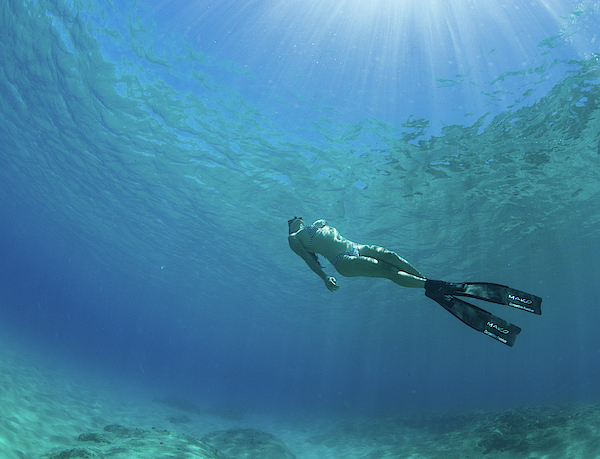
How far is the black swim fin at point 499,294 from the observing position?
3.28m

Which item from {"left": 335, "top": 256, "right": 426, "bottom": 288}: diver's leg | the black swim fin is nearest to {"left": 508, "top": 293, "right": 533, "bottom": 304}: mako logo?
the black swim fin

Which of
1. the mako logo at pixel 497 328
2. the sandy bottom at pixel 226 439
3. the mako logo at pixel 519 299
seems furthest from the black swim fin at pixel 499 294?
the sandy bottom at pixel 226 439

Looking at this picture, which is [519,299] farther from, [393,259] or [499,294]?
[393,259]

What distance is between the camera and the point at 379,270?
164 inches

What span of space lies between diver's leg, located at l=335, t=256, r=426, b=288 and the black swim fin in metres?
0.42

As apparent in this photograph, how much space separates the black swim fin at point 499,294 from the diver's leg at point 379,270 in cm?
42

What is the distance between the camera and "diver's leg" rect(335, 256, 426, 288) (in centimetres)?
391

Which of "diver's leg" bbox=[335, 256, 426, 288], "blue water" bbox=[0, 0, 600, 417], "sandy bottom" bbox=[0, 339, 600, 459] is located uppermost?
"blue water" bbox=[0, 0, 600, 417]

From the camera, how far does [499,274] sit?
26.9m

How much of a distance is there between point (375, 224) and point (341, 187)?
177 inches

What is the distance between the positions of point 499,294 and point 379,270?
4.55ft

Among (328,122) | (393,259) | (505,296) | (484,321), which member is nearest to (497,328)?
(484,321)

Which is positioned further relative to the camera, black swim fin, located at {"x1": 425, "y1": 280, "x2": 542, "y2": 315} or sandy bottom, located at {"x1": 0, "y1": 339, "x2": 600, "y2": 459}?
sandy bottom, located at {"x1": 0, "y1": 339, "x2": 600, "y2": 459}

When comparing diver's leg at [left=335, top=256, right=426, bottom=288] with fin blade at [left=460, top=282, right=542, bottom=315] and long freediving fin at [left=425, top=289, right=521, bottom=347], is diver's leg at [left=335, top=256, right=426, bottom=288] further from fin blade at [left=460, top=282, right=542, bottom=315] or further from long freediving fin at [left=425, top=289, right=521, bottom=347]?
fin blade at [left=460, top=282, right=542, bottom=315]
